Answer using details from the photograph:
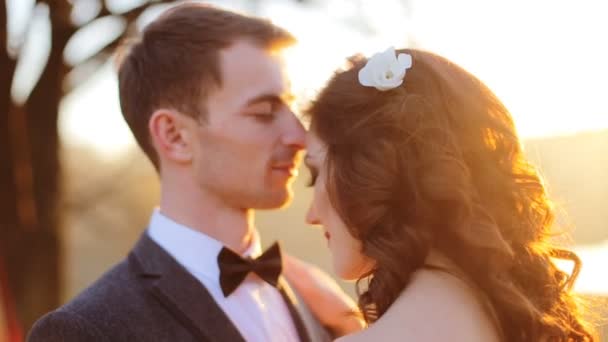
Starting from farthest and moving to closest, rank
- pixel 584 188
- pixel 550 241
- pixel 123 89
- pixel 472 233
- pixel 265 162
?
pixel 584 188 < pixel 123 89 < pixel 265 162 < pixel 550 241 < pixel 472 233

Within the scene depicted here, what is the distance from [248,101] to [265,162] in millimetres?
190

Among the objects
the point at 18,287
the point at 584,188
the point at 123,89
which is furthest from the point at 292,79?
the point at 584,188

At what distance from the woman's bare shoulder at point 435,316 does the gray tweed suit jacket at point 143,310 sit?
0.71 metres

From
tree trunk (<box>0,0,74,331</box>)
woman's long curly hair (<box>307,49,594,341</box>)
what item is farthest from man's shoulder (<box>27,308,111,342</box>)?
tree trunk (<box>0,0,74,331</box>)

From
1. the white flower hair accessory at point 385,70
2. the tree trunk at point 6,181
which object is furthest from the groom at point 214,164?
the tree trunk at point 6,181

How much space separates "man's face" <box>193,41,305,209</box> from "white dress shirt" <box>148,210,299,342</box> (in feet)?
0.51

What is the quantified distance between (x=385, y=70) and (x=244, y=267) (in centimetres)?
84

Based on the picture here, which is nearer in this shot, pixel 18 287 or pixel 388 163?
pixel 388 163

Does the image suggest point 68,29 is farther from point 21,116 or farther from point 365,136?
point 365,136

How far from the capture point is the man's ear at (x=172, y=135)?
315 cm

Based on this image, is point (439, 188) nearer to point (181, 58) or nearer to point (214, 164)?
point (214, 164)

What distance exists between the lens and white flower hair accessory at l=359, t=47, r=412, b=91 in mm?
2451

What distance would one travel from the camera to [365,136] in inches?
94.2

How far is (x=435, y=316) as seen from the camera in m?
2.18
